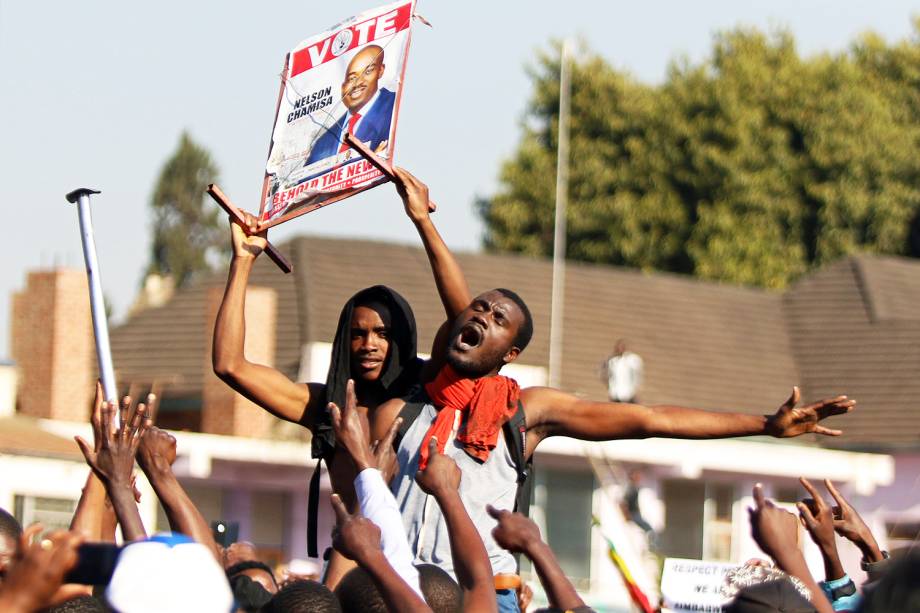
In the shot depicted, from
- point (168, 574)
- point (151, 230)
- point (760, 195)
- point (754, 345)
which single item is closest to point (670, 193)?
point (760, 195)

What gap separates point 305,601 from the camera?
4223 millimetres

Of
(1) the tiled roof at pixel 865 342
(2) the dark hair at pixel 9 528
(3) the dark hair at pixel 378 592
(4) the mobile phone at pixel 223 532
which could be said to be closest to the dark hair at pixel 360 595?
(3) the dark hair at pixel 378 592

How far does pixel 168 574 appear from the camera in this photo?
317 centimetres

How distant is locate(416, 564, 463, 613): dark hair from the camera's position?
4.51m

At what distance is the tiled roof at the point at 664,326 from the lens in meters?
29.1

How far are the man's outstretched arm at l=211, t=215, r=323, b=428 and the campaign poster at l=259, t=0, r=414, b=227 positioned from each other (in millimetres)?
198

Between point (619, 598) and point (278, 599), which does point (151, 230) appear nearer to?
point (619, 598)

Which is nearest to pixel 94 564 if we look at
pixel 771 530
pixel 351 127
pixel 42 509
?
pixel 771 530

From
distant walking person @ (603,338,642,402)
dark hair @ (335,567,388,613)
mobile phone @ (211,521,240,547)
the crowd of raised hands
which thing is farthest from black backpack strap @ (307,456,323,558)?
distant walking person @ (603,338,642,402)

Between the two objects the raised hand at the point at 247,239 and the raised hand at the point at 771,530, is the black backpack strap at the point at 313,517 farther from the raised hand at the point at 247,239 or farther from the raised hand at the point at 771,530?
the raised hand at the point at 771,530

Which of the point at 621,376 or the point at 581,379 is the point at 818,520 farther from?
the point at 581,379

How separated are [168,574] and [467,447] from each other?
2.72 metres

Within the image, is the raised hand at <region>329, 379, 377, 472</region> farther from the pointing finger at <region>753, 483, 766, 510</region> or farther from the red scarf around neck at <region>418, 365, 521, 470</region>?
the red scarf around neck at <region>418, 365, 521, 470</region>

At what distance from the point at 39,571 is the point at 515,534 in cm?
116
